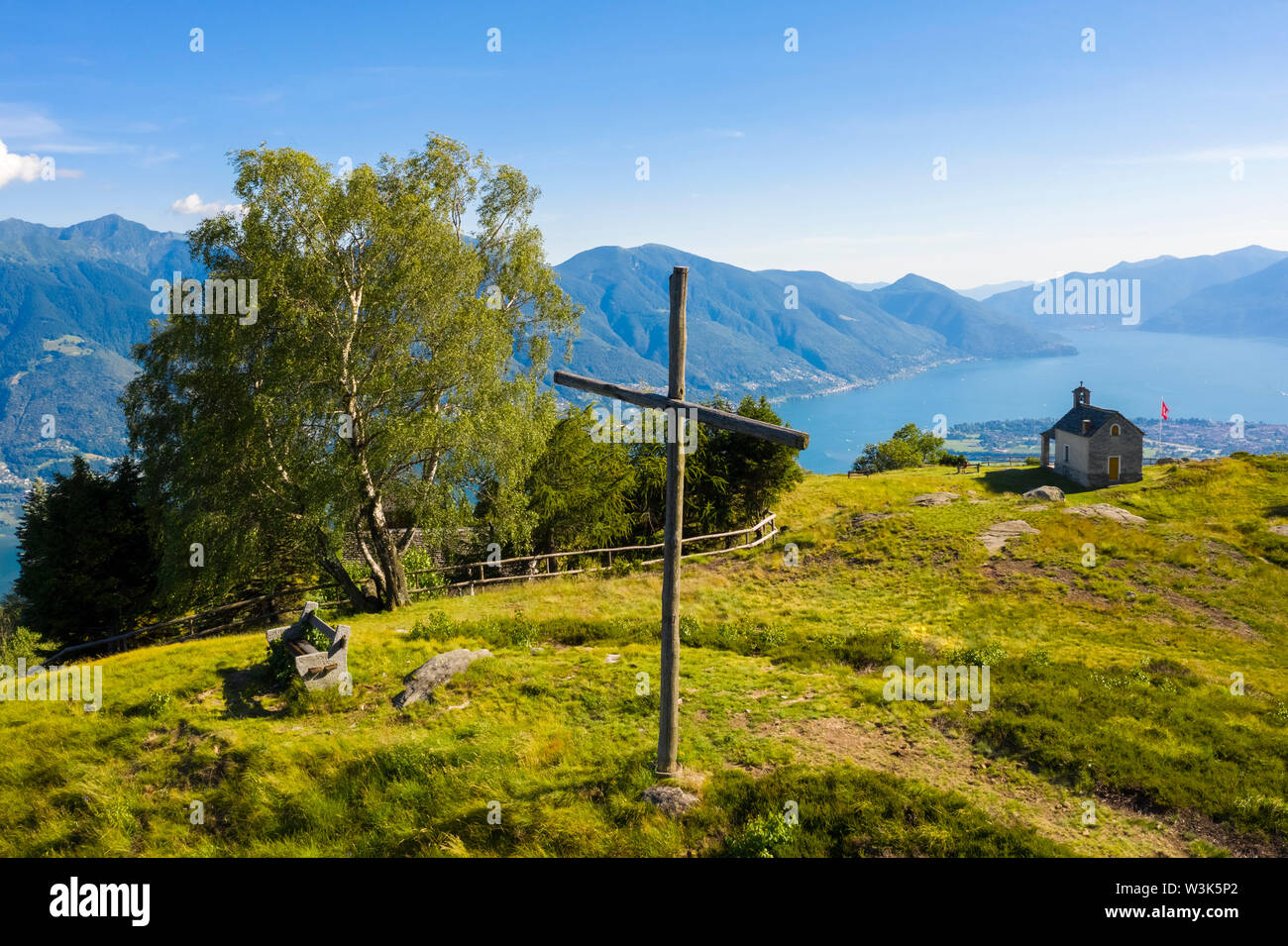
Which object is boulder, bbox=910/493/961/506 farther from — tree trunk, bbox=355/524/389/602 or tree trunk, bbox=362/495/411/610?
tree trunk, bbox=355/524/389/602

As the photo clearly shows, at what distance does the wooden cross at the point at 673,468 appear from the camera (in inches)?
388

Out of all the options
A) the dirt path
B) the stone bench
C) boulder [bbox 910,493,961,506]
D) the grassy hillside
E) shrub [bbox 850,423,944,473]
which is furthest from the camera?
shrub [bbox 850,423,944,473]

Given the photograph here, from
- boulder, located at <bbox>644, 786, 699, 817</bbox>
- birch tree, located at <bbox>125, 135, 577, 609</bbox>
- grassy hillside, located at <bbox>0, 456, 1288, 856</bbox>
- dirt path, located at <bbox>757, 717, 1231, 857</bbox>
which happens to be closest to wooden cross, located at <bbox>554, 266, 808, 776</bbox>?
boulder, located at <bbox>644, 786, 699, 817</bbox>

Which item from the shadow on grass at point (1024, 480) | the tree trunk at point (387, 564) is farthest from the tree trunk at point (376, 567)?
the shadow on grass at point (1024, 480)

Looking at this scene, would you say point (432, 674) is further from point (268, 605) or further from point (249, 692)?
point (268, 605)

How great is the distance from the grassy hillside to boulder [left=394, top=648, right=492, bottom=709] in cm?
42

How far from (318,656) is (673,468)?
10.5 m

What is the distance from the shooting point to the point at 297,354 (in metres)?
21.3

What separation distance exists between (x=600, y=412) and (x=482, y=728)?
3219 cm

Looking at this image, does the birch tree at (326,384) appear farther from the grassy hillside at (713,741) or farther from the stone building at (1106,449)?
the stone building at (1106,449)

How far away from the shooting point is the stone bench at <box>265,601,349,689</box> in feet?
49.5

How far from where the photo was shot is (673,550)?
10359mm

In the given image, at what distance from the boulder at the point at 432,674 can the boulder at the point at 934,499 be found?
3656 centimetres

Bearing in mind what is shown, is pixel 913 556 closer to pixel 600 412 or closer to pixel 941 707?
pixel 941 707
